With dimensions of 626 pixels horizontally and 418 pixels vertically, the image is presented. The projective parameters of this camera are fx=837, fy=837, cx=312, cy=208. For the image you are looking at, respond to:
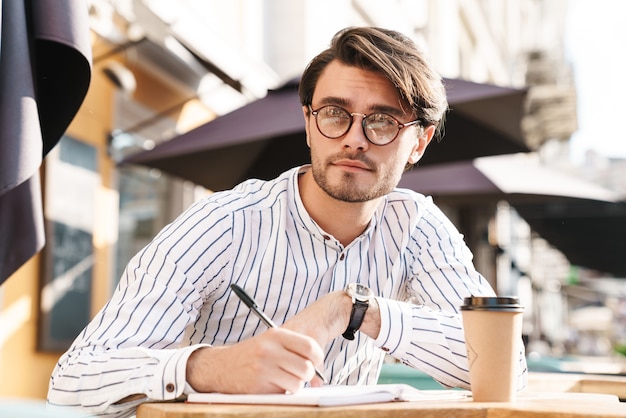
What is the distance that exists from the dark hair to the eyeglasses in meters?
0.08

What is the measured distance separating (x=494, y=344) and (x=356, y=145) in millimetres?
634

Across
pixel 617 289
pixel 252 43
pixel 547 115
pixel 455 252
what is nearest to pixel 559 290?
pixel 547 115

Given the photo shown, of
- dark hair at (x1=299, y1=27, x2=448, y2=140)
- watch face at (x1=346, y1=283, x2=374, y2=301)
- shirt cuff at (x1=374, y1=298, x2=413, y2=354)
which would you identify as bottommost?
shirt cuff at (x1=374, y1=298, x2=413, y2=354)

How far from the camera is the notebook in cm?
122

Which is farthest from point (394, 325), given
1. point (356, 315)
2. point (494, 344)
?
point (494, 344)

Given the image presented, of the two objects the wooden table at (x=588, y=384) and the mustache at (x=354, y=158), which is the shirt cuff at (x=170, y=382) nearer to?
the mustache at (x=354, y=158)

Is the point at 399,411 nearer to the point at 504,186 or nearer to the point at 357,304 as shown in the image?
the point at 357,304

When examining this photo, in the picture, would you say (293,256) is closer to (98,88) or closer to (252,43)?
(98,88)

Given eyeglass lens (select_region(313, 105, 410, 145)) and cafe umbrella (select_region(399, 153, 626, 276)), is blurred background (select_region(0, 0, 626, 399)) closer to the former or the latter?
cafe umbrella (select_region(399, 153, 626, 276))

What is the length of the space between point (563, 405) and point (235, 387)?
20.1 inches

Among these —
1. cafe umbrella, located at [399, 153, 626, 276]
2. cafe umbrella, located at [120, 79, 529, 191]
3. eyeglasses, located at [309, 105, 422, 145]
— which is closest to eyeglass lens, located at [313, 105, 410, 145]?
eyeglasses, located at [309, 105, 422, 145]

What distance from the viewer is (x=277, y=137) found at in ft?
16.5

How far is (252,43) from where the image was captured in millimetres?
9297

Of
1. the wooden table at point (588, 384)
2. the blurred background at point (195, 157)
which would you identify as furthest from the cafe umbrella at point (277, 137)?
the wooden table at point (588, 384)
